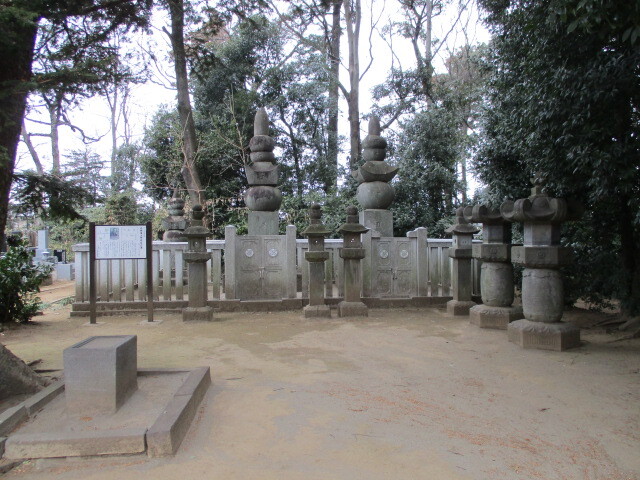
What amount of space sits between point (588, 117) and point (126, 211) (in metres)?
15.9

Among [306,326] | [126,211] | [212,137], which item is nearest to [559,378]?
[306,326]

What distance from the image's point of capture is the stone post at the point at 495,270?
6.82 m

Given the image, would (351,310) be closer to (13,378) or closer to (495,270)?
(495,270)

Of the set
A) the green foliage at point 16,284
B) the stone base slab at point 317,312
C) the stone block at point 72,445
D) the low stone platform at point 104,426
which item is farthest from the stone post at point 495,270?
the green foliage at point 16,284

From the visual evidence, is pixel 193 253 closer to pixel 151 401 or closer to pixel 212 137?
pixel 151 401

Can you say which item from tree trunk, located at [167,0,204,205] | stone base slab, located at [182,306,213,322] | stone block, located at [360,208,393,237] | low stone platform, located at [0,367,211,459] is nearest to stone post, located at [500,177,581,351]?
stone block, located at [360,208,393,237]

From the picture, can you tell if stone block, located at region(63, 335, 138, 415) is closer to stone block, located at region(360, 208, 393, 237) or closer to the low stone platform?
the low stone platform

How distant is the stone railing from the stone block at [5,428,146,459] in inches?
214

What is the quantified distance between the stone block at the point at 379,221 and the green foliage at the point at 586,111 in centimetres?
341

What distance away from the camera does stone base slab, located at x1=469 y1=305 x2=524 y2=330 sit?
685cm

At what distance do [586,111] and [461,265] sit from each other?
3.74 meters

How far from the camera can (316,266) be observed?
805 cm

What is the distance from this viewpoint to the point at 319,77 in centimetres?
1861

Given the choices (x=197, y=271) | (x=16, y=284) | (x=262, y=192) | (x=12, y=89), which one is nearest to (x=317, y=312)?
(x=197, y=271)
